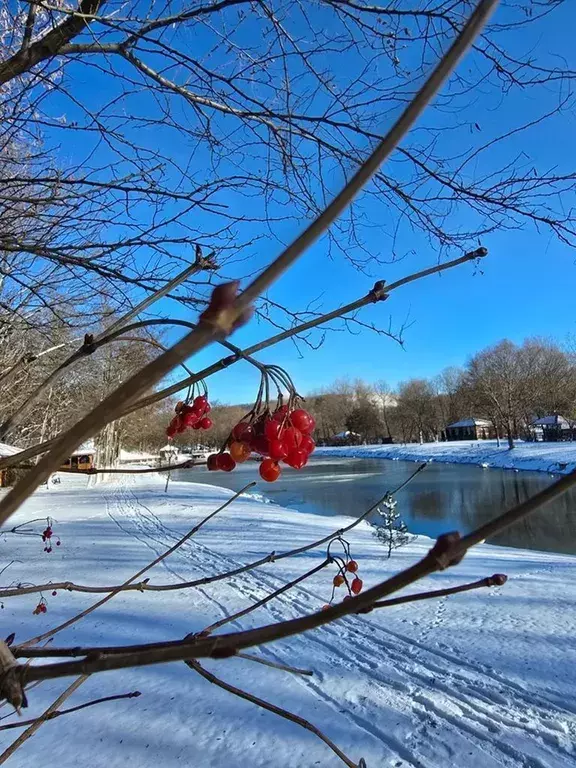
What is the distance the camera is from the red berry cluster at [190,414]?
49.2 inches

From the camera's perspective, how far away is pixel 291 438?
35.7 inches

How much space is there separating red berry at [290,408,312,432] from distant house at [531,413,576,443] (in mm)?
47711

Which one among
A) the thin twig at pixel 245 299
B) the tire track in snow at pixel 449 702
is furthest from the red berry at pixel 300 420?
the tire track in snow at pixel 449 702

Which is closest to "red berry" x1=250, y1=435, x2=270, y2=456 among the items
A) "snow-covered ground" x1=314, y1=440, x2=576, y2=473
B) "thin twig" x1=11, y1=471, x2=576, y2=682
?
"thin twig" x1=11, y1=471, x2=576, y2=682

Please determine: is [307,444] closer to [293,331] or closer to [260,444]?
[260,444]

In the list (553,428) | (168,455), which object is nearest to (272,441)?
(168,455)

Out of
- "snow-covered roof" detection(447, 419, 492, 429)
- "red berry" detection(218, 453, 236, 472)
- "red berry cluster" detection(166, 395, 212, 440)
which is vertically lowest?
"red berry" detection(218, 453, 236, 472)

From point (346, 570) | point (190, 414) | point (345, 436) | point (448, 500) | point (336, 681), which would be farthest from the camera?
point (345, 436)

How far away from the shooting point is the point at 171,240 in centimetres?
245

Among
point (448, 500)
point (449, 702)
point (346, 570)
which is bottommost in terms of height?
point (448, 500)

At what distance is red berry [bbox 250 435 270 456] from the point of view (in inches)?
35.3

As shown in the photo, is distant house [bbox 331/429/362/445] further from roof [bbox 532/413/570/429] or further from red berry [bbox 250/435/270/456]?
roof [bbox 532/413/570/429]

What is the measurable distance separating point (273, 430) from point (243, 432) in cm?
8

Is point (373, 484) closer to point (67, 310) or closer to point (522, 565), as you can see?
point (522, 565)
